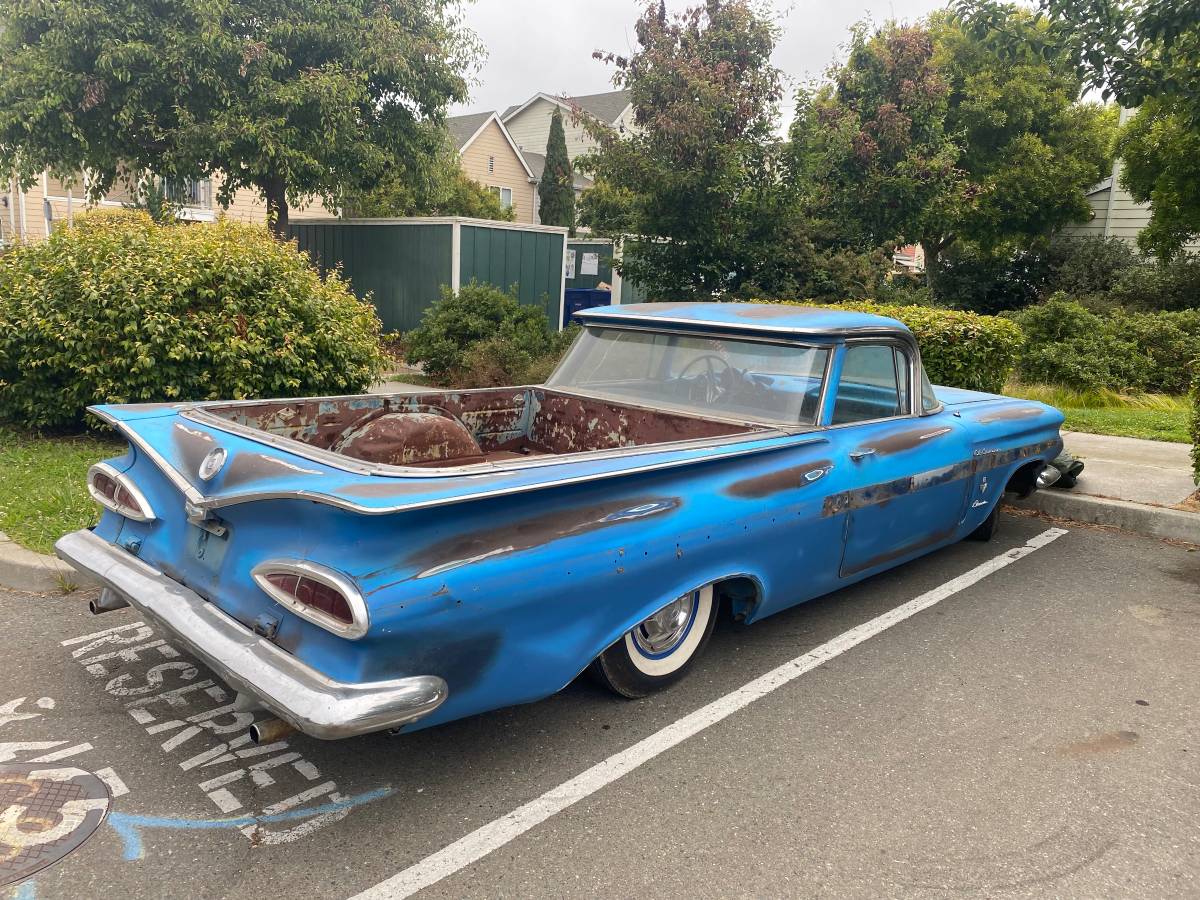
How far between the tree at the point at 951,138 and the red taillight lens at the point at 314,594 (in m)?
8.34

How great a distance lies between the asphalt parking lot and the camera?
8.34 feet

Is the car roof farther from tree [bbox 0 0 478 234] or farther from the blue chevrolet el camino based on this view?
tree [bbox 0 0 478 234]

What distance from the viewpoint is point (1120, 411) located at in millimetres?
10406

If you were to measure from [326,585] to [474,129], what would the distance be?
34.2 metres

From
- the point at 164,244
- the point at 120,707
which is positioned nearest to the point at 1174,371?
the point at 164,244

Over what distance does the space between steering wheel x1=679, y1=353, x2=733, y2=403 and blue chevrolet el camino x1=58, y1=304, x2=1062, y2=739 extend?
0.04 ft

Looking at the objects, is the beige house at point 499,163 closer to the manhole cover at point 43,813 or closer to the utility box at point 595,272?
the utility box at point 595,272

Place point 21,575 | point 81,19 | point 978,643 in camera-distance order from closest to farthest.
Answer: point 978,643 → point 21,575 → point 81,19

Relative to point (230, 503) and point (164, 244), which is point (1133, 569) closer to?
point (230, 503)

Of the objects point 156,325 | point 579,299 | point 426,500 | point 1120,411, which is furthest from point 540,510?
point 579,299

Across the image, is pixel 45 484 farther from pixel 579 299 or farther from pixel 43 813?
pixel 579 299

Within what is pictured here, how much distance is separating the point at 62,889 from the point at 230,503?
3.73 feet

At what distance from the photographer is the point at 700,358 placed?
14.7 feet

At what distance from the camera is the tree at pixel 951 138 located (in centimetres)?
1213
